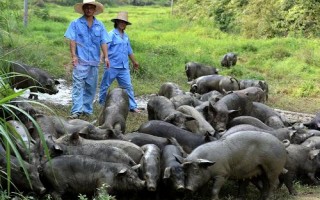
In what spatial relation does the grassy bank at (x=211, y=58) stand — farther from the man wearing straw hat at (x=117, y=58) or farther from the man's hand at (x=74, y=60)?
the man wearing straw hat at (x=117, y=58)

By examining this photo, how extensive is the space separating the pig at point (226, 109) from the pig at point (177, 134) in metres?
0.97

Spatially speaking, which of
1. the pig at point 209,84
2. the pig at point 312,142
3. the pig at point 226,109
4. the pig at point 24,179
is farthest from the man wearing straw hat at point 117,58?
the pig at point 24,179

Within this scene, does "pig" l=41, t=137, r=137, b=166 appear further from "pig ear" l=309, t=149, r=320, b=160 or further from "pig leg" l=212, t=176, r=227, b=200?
"pig ear" l=309, t=149, r=320, b=160

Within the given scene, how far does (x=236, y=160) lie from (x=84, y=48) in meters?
3.57

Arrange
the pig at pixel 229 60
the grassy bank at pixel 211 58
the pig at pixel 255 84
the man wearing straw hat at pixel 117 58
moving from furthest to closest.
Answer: the pig at pixel 229 60 → the grassy bank at pixel 211 58 → the pig at pixel 255 84 → the man wearing straw hat at pixel 117 58

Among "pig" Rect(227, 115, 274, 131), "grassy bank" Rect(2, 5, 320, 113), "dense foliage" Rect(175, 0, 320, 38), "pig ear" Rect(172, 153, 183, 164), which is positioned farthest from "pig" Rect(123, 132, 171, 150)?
"dense foliage" Rect(175, 0, 320, 38)

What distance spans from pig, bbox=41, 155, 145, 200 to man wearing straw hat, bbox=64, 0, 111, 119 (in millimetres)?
2965

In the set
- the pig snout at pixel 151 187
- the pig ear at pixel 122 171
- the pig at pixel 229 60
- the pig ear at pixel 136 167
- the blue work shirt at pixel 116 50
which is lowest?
the pig at pixel 229 60

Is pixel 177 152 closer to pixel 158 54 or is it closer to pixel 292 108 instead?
pixel 292 108

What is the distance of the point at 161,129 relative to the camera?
6.58 metres

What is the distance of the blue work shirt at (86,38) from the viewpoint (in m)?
8.05

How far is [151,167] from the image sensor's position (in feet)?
17.3

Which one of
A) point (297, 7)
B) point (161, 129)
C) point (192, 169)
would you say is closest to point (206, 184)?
point (192, 169)

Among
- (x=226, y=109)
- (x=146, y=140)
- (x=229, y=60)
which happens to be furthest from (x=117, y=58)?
(x=229, y=60)
